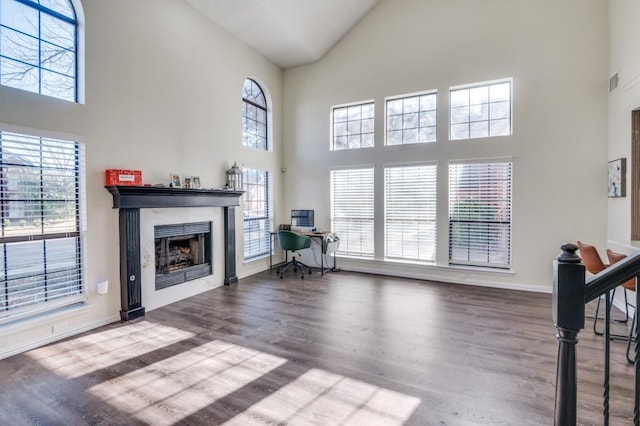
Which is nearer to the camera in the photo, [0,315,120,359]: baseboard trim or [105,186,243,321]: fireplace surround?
[0,315,120,359]: baseboard trim

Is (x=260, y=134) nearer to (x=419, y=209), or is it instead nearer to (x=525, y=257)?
(x=419, y=209)

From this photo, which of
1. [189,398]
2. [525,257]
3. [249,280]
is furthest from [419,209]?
[189,398]

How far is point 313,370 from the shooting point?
2.74 meters

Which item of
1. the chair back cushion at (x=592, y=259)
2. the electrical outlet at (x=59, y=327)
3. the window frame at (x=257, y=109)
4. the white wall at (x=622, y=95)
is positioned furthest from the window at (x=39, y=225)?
the white wall at (x=622, y=95)

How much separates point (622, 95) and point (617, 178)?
1069mm

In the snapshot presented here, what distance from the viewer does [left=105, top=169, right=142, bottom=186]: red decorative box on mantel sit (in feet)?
12.3

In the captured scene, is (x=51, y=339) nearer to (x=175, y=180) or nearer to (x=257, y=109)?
(x=175, y=180)

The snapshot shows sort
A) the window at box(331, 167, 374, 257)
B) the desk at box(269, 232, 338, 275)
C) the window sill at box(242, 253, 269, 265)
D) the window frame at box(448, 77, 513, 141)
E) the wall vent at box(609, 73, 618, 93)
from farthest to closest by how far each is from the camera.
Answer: the window at box(331, 167, 374, 257) < the desk at box(269, 232, 338, 275) < the window sill at box(242, 253, 269, 265) < the window frame at box(448, 77, 513, 141) < the wall vent at box(609, 73, 618, 93)

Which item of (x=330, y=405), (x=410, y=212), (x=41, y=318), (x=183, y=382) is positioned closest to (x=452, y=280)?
(x=410, y=212)

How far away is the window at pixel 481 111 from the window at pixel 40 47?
5.46 meters

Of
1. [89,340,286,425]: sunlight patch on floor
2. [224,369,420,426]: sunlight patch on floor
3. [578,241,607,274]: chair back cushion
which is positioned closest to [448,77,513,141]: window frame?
[578,241,607,274]: chair back cushion

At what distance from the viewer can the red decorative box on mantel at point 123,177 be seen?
3736mm

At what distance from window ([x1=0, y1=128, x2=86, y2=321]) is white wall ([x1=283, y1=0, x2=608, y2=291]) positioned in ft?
14.6

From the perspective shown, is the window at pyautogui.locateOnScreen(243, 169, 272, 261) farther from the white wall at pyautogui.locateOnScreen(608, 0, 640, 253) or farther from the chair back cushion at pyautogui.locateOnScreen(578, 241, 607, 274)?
the white wall at pyautogui.locateOnScreen(608, 0, 640, 253)
